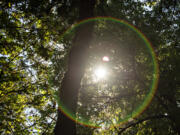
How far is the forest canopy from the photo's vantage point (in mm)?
5719

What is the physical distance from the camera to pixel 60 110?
4.02 m

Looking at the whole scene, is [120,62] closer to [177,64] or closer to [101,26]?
[101,26]

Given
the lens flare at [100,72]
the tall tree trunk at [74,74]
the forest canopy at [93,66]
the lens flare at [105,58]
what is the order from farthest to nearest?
the lens flare at [100,72], the lens flare at [105,58], the forest canopy at [93,66], the tall tree trunk at [74,74]

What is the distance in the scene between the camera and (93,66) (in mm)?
12688

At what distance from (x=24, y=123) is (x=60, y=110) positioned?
6465 millimetres

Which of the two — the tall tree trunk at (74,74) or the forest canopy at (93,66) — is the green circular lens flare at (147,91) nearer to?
the forest canopy at (93,66)

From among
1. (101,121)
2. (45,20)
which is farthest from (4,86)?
(101,121)

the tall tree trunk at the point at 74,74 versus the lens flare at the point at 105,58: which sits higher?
the lens flare at the point at 105,58

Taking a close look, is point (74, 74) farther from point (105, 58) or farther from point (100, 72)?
point (100, 72)

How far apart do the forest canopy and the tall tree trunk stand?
28 millimetres

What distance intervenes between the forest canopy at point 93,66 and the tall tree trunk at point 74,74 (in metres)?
0.03

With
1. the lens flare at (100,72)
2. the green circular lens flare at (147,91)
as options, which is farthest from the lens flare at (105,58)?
the green circular lens flare at (147,91)

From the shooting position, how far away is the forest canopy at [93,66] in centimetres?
572

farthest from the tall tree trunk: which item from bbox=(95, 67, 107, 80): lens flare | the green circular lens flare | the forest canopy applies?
bbox=(95, 67, 107, 80): lens flare
